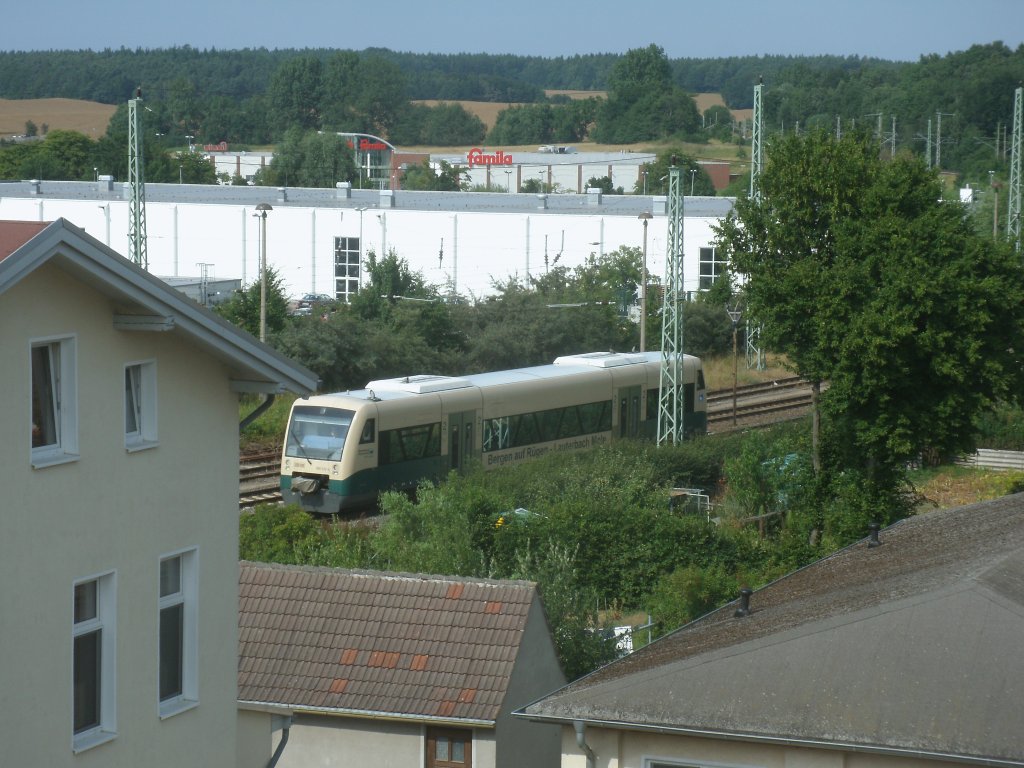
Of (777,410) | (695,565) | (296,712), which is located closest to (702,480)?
(695,565)

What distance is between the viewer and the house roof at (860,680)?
8344 mm

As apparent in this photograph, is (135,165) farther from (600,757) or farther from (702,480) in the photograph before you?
(600,757)

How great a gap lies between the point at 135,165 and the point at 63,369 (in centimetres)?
2322

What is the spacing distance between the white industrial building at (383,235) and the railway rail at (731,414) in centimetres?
1229

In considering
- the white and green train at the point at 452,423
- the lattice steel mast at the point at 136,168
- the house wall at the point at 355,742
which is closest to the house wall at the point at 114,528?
the house wall at the point at 355,742

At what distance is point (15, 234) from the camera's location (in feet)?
24.6

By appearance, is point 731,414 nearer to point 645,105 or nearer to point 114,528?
point 114,528

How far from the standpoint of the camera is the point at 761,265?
24.4 meters

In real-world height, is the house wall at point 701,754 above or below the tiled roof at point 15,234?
below

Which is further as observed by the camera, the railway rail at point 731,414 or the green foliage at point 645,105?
the green foliage at point 645,105

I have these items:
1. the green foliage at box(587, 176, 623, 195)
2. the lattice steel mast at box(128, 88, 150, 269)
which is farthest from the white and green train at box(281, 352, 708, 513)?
the green foliage at box(587, 176, 623, 195)

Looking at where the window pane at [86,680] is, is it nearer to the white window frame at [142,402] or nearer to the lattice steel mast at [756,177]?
the white window frame at [142,402]

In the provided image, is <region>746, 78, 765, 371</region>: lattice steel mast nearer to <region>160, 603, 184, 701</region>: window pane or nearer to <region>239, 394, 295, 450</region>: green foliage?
<region>239, 394, 295, 450</region>: green foliage

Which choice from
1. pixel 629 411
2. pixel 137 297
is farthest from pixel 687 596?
pixel 629 411
